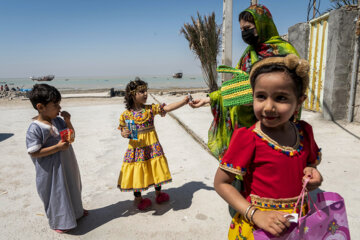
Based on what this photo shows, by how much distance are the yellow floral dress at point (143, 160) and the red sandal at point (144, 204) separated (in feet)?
0.83

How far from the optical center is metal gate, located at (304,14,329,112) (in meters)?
6.27

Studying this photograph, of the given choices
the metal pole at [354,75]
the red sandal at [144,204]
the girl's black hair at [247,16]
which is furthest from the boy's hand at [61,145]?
the metal pole at [354,75]

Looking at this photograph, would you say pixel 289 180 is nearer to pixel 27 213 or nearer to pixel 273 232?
pixel 273 232

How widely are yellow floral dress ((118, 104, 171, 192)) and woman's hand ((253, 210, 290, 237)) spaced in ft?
6.01

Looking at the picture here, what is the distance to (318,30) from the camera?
254 inches

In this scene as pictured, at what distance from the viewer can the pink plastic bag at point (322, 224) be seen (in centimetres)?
97

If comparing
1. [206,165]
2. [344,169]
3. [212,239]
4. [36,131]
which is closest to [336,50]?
[344,169]

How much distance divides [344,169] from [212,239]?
7.84ft

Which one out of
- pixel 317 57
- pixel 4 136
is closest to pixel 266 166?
pixel 317 57

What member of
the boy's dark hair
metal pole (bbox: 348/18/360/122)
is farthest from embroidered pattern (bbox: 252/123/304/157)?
metal pole (bbox: 348/18/360/122)

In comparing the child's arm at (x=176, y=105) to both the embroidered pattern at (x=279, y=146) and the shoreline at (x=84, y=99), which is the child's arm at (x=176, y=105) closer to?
the embroidered pattern at (x=279, y=146)

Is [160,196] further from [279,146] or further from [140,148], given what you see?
[279,146]

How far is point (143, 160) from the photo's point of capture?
9.07 ft

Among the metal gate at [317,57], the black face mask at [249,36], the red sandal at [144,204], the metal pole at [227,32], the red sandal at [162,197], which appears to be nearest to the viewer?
the black face mask at [249,36]
